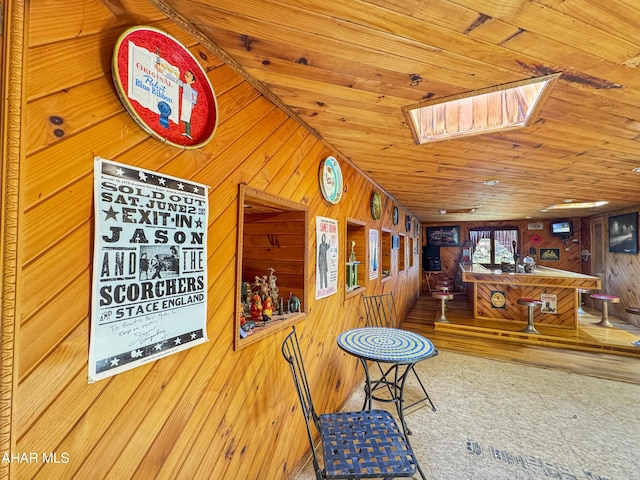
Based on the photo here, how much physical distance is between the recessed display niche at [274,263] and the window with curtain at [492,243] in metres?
8.44

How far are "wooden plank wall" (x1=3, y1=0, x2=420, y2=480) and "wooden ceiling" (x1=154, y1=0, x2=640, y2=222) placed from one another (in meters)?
0.23

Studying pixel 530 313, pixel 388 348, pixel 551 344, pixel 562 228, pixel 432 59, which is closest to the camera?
pixel 432 59

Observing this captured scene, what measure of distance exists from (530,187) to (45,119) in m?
4.55

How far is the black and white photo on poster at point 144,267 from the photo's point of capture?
745 mm

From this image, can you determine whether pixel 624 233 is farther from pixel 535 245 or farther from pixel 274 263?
pixel 274 263

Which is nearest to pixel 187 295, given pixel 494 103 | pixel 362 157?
pixel 362 157

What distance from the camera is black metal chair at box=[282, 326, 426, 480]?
1223 mm

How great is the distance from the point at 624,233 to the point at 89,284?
833 centimetres

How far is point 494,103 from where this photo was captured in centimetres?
185

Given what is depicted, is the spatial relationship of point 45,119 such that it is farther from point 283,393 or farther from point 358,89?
point 283,393

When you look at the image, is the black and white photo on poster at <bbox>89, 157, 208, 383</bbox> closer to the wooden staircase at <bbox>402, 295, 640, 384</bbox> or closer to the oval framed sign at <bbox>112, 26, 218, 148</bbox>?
the oval framed sign at <bbox>112, 26, 218, 148</bbox>

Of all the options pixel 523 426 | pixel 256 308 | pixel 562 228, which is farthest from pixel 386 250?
pixel 562 228

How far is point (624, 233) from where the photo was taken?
5430mm

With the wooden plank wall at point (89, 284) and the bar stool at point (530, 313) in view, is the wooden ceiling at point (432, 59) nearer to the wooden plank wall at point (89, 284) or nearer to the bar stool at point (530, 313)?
the wooden plank wall at point (89, 284)
